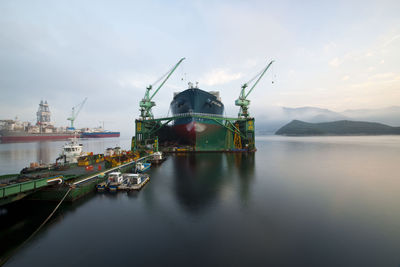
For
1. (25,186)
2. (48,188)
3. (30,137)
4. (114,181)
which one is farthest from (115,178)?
(30,137)

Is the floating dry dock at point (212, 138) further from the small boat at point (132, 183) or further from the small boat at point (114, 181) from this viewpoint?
the small boat at point (114, 181)

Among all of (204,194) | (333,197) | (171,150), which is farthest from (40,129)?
(333,197)

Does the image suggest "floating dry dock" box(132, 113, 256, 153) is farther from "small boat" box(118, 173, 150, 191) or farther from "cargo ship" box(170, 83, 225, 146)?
"small boat" box(118, 173, 150, 191)

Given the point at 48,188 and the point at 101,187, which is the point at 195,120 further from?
the point at 48,188

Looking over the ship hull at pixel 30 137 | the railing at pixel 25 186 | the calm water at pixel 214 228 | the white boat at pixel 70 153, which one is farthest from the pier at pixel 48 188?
the ship hull at pixel 30 137

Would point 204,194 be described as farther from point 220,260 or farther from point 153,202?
point 220,260

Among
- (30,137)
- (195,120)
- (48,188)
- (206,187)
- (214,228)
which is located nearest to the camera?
(214,228)

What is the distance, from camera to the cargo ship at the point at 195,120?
178 ft

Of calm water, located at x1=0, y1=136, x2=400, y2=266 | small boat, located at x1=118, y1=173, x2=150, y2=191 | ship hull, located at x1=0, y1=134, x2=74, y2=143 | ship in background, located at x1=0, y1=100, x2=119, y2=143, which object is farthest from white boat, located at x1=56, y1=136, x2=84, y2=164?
ship hull, located at x1=0, y1=134, x2=74, y2=143

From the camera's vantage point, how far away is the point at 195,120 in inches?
2111

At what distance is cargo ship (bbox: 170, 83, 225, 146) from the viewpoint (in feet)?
178

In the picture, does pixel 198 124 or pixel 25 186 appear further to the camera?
pixel 198 124

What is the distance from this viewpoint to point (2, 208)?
1586 centimetres

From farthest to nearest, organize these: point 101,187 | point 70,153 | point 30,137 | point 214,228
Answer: point 30,137 → point 70,153 → point 101,187 → point 214,228
